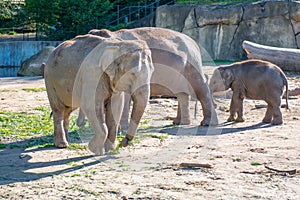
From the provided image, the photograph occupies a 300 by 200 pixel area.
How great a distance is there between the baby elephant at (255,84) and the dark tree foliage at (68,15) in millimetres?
15255

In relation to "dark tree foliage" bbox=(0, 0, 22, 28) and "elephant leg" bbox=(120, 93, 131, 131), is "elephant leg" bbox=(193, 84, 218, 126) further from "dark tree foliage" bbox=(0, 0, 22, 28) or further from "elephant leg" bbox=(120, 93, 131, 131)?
"dark tree foliage" bbox=(0, 0, 22, 28)

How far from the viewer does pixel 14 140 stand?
8.00 meters

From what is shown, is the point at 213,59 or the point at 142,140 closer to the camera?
the point at 142,140

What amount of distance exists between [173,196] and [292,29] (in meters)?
17.1

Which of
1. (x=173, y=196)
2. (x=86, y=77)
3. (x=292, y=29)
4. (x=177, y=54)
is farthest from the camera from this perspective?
(x=292, y=29)

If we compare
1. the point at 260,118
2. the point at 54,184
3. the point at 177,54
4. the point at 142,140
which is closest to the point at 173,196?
the point at 54,184

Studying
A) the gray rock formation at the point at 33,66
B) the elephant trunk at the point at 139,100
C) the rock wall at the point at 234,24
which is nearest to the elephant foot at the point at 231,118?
the elephant trunk at the point at 139,100

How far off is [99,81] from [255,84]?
13.3ft

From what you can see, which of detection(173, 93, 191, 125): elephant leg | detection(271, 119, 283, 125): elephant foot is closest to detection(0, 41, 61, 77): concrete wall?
detection(173, 93, 191, 125): elephant leg

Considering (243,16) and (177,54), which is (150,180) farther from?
(243,16)

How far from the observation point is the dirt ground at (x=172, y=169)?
536cm

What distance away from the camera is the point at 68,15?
1013 inches

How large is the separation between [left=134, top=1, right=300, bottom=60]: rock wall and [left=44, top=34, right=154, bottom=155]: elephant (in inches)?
588

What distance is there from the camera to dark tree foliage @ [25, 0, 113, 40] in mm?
24984
